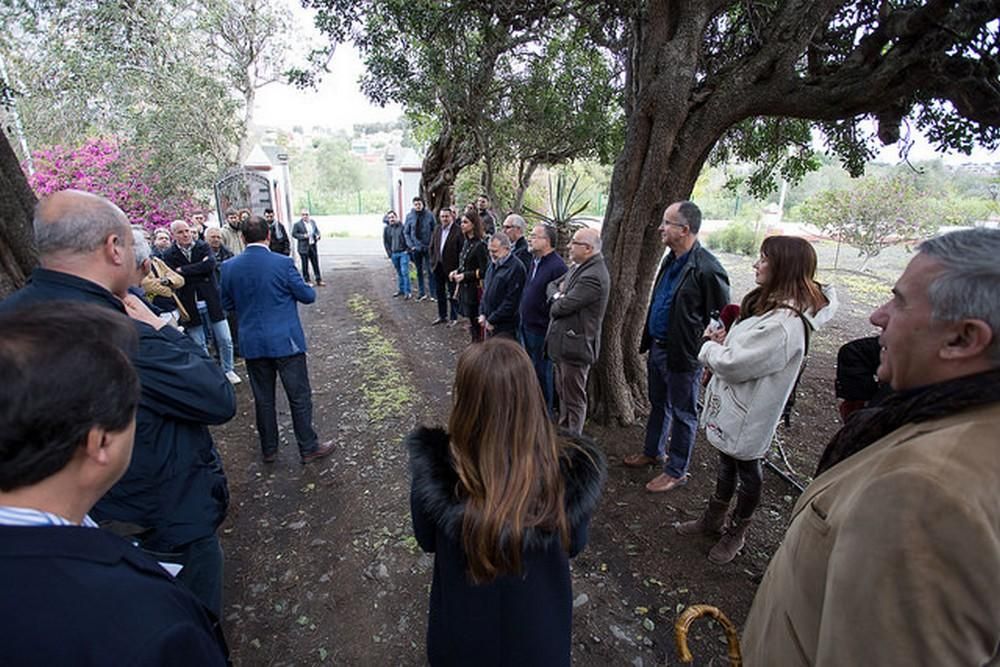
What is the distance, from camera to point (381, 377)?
6180 millimetres

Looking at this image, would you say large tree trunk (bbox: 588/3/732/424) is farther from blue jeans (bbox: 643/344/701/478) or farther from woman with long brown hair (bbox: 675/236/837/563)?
woman with long brown hair (bbox: 675/236/837/563)

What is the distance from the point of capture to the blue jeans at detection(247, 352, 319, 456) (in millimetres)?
4023

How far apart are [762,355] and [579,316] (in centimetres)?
164

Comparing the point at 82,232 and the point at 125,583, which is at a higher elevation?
the point at 82,232

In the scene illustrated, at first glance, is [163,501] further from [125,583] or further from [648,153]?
[648,153]

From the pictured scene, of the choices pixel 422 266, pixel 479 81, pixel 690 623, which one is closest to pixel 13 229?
pixel 690 623

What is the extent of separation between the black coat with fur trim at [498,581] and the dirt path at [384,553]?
1167mm

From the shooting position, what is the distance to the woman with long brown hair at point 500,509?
1421mm

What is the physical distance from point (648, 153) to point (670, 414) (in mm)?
2229

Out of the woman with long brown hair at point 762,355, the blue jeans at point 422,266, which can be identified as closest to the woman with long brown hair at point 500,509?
the woman with long brown hair at point 762,355

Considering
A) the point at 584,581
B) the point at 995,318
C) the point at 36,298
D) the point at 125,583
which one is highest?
the point at 995,318

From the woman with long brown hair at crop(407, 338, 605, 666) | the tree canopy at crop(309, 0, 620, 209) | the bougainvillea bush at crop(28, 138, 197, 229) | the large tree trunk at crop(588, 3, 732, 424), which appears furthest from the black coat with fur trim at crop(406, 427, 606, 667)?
the bougainvillea bush at crop(28, 138, 197, 229)

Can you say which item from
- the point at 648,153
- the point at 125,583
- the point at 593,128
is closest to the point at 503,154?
the point at 593,128

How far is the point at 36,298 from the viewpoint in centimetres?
174
